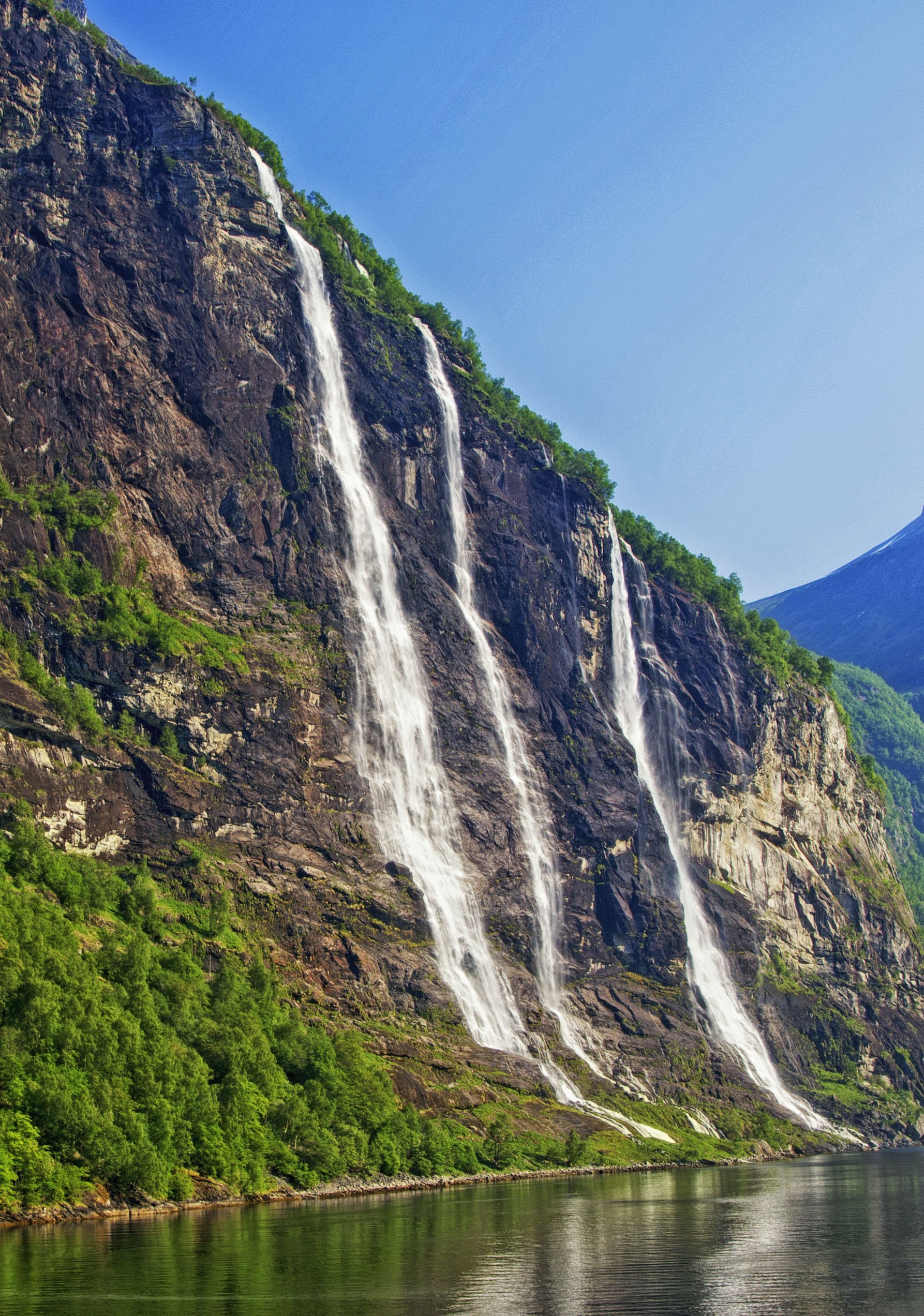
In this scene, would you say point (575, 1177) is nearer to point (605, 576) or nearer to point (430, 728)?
point (430, 728)

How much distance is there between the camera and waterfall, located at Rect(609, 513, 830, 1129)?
10431 centimetres

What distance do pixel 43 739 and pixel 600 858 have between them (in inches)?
1932

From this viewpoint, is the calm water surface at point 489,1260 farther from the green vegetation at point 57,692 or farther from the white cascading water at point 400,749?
the green vegetation at point 57,692

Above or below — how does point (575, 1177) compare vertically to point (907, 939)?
below

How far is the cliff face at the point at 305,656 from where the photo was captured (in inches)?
3014

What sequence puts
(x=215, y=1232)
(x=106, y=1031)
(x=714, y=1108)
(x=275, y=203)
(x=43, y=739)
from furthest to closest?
(x=275, y=203), (x=714, y=1108), (x=43, y=739), (x=106, y=1031), (x=215, y=1232)

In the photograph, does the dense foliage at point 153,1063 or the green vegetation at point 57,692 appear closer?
the dense foliage at point 153,1063

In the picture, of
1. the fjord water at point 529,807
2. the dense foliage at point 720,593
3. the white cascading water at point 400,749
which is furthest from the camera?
the dense foliage at point 720,593

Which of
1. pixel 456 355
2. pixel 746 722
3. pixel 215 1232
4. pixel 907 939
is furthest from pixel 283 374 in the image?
pixel 907 939

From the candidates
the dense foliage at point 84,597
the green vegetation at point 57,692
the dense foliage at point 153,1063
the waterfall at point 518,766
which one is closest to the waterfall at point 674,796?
the waterfall at point 518,766

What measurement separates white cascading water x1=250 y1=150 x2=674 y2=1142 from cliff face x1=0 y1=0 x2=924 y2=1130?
158cm

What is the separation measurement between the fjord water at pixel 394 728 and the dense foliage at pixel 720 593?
4029cm

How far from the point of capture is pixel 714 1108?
94375 mm

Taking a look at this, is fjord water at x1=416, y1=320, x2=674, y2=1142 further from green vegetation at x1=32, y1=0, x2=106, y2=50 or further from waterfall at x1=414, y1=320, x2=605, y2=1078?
green vegetation at x1=32, y1=0, x2=106, y2=50
